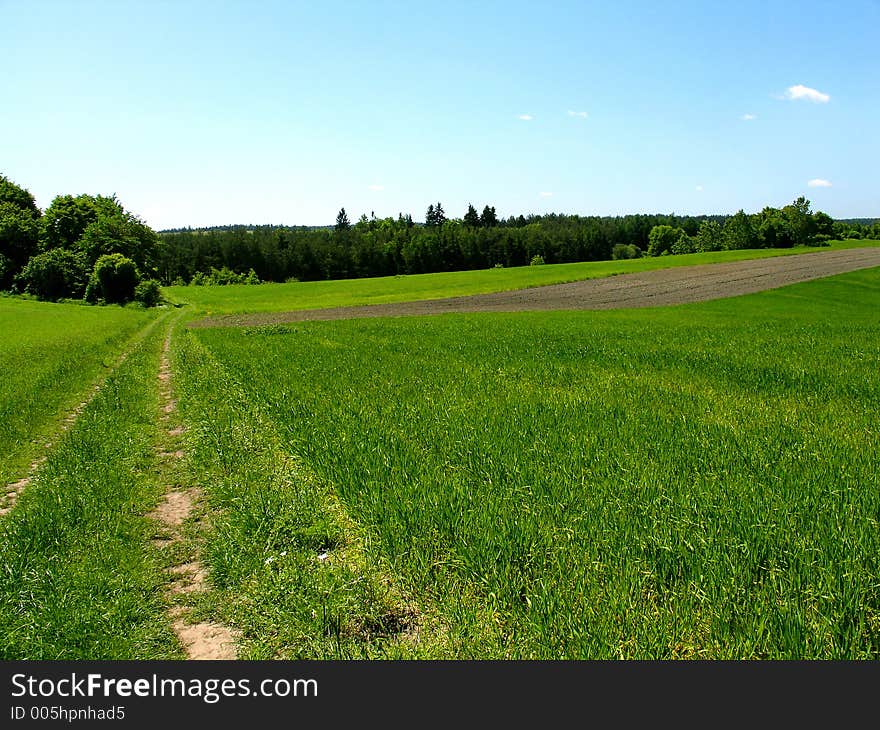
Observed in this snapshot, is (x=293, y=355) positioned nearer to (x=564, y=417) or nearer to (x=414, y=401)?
(x=414, y=401)

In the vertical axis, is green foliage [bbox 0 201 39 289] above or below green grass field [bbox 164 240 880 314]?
above

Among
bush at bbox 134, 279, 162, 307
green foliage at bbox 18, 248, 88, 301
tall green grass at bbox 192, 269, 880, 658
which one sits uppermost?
green foliage at bbox 18, 248, 88, 301

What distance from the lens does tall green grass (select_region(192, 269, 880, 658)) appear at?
12.2 feet

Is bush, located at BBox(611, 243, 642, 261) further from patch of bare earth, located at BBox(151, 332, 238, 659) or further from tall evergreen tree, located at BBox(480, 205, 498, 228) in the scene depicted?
patch of bare earth, located at BBox(151, 332, 238, 659)

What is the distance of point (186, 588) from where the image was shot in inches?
196

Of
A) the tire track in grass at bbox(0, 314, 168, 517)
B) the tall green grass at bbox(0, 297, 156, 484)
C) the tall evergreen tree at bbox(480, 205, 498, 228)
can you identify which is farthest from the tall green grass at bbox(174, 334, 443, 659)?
the tall evergreen tree at bbox(480, 205, 498, 228)

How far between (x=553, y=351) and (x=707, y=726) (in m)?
15.0

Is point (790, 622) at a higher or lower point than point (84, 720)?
higher

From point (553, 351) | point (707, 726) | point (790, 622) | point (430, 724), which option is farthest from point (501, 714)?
point (553, 351)

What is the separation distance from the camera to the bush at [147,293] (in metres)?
66.2

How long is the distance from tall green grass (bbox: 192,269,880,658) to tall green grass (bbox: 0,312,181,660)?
139 centimetres

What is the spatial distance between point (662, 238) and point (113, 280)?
139668 mm

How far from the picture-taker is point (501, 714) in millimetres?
3160

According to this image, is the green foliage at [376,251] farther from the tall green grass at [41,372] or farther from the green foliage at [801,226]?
the tall green grass at [41,372]
